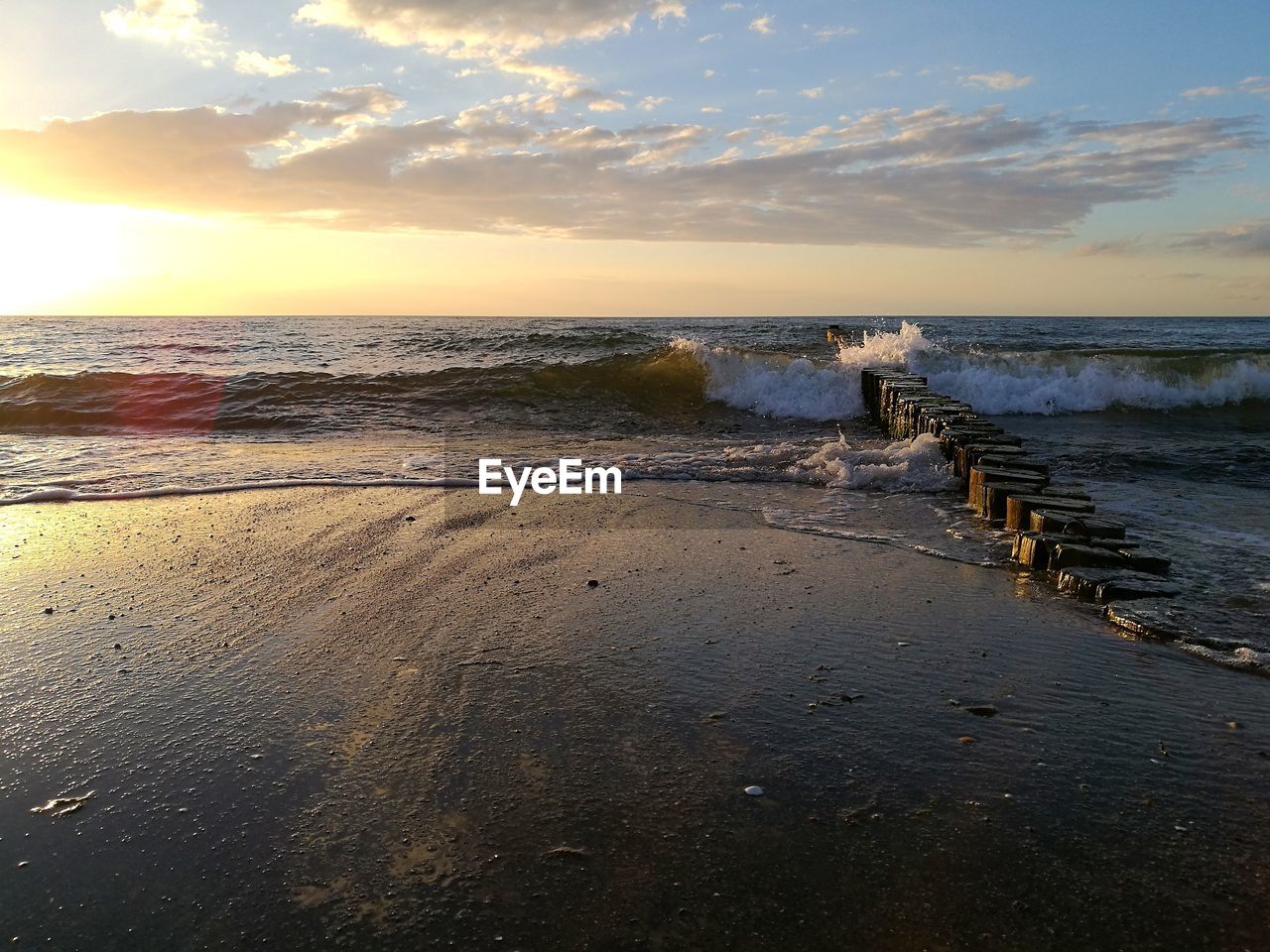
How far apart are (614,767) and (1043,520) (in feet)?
12.6

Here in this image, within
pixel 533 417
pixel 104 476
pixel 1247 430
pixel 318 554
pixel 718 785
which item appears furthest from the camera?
pixel 533 417

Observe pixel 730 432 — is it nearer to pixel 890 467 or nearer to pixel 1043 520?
pixel 890 467

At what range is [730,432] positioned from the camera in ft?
43.2

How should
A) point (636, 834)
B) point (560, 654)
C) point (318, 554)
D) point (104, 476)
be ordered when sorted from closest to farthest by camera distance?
point (636, 834) → point (560, 654) → point (318, 554) → point (104, 476)

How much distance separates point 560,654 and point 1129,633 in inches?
105

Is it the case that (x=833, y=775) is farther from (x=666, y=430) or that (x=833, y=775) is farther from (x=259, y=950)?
(x=666, y=430)

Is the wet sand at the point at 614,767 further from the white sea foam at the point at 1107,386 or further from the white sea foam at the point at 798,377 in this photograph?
the white sea foam at the point at 1107,386

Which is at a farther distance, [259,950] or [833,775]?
[833,775]

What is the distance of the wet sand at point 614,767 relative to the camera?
2.06 m

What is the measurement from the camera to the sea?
6.50 metres

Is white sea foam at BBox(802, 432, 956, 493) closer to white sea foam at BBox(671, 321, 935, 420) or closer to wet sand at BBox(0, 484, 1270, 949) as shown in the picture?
wet sand at BBox(0, 484, 1270, 949)

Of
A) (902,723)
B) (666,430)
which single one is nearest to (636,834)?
(902,723)

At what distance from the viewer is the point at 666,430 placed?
44.4ft

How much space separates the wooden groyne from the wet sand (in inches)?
11.8
